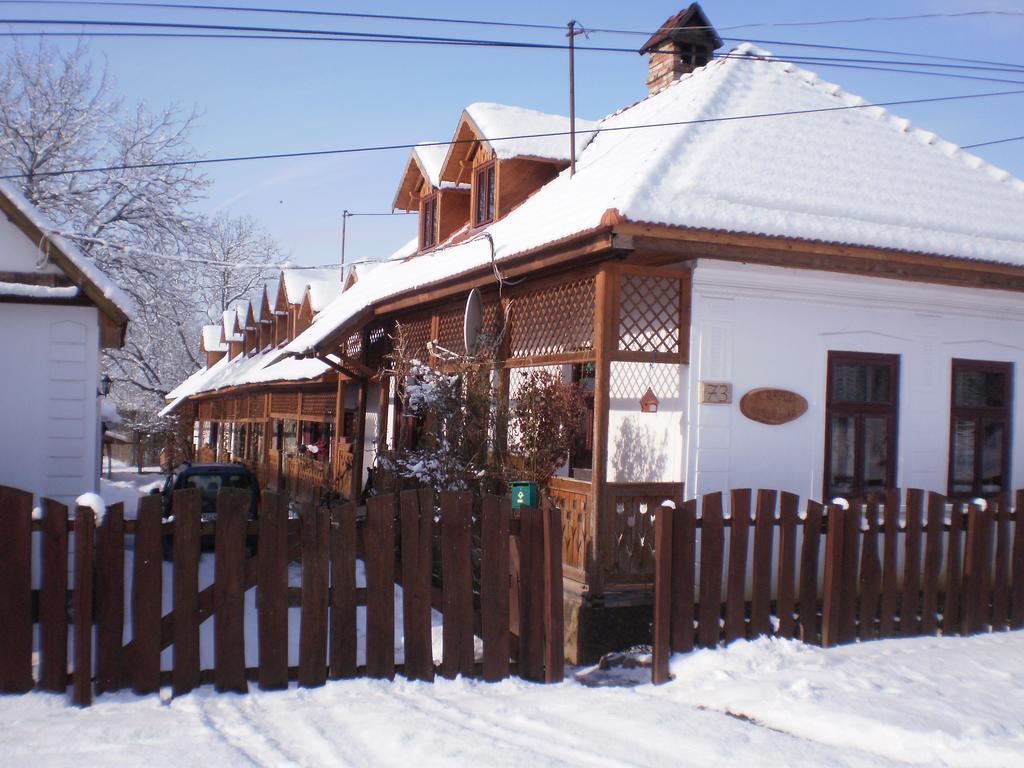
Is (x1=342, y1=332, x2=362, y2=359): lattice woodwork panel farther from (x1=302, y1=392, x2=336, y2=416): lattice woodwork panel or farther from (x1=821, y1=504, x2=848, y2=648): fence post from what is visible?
(x1=821, y1=504, x2=848, y2=648): fence post

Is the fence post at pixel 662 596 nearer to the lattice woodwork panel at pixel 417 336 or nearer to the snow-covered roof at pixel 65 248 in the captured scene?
the snow-covered roof at pixel 65 248

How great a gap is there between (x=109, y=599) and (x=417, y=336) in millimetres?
8145

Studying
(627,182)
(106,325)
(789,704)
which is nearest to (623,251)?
(627,182)

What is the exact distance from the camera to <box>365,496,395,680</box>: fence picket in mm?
6258

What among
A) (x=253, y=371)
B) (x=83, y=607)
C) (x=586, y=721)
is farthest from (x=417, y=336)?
(x=253, y=371)

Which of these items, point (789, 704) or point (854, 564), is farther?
point (854, 564)

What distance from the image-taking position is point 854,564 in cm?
754

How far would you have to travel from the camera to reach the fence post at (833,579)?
24.2 ft

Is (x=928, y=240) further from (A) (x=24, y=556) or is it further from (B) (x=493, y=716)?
(A) (x=24, y=556)

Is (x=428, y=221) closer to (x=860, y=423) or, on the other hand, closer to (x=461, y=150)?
(x=461, y=150)

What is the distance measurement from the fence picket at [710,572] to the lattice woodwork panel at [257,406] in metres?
20.8

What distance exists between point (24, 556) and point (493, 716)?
2966 millimetres

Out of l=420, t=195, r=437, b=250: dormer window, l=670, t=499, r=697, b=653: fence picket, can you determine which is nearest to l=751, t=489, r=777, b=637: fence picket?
l=670, t=499, r=697, b=653: fence picket

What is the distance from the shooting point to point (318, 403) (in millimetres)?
21406
